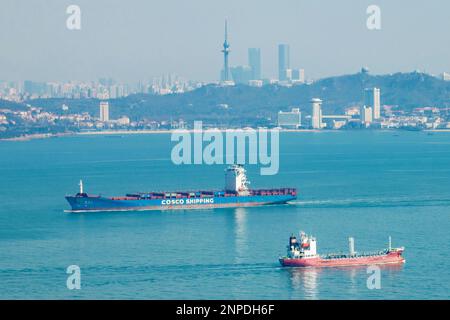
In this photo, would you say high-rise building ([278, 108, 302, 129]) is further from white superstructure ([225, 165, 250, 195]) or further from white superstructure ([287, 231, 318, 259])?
white superstructure ([287, 231, 318, 259])

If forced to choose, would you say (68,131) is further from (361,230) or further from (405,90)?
(361,230)

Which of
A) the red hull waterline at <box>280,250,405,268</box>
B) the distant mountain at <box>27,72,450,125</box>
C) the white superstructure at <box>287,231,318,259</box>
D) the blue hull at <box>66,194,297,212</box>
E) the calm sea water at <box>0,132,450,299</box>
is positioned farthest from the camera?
the distant mountain at <box>27,72,450,125</box>

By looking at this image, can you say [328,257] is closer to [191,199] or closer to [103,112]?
[191,199]

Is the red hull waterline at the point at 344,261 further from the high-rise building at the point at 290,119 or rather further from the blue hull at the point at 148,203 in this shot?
the high-rise building at the point at 290,119

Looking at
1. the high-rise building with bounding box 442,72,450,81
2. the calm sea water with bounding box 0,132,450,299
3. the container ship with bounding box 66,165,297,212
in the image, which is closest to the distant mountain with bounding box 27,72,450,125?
the high-rise building with bounding box 442,72,450,81

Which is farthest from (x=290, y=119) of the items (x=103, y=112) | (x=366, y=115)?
(x=103, y=112)
